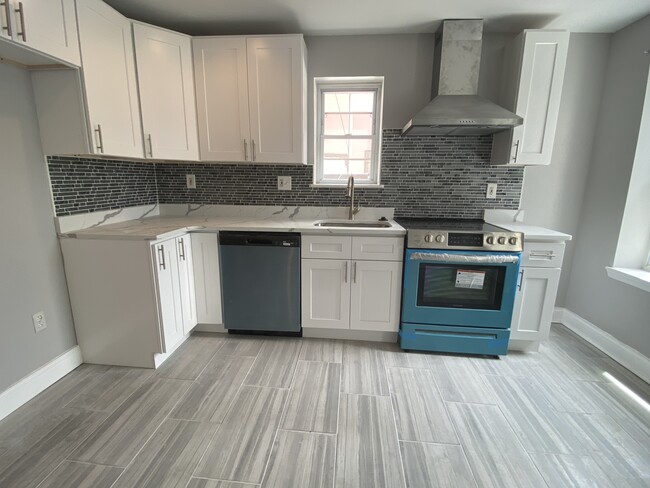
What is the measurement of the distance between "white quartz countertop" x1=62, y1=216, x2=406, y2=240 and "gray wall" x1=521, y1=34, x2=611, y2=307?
131 cm

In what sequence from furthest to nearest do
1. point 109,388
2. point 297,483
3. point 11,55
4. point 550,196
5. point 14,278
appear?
1. point 550,196
2. point 109,388
3. point 14,278
4. point 11,55
5. point 297,483

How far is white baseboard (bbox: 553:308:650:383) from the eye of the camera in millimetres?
2045

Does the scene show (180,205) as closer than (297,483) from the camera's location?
No

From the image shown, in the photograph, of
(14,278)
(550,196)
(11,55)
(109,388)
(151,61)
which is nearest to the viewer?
(11,55)

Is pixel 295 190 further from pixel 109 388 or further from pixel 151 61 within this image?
pixel 109 388

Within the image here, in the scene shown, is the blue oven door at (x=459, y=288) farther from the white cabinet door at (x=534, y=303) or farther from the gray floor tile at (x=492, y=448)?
the gray floor tile at (x=492, y=448)

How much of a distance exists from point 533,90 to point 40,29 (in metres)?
2.95

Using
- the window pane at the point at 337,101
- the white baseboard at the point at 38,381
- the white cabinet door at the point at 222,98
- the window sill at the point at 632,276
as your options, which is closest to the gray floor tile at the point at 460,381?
the window sill at the point at 632,276

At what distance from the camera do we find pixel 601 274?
243 cm

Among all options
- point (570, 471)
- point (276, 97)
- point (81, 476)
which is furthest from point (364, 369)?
point (276, 97)

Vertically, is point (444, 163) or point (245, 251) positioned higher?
point (444, 163)

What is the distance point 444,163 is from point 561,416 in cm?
192

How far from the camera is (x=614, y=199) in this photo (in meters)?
2.34

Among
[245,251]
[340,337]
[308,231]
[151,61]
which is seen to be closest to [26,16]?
[151,61]
